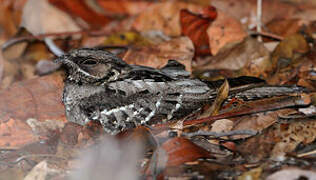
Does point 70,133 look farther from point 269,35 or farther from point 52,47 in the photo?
point 269,35

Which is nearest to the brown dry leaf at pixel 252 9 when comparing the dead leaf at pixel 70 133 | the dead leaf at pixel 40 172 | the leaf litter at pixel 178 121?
the leaf litter at pixel 178 121

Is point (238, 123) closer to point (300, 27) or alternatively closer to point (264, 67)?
point (264, 67)

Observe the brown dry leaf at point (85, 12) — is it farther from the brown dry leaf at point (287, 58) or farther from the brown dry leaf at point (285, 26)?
the brown dry leaf at point (287, 58)

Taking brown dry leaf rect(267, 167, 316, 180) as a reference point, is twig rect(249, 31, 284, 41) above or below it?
above

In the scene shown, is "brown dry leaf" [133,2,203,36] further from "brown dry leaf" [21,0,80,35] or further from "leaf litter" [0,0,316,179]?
"brown dry leaf" [21,0,80,35]

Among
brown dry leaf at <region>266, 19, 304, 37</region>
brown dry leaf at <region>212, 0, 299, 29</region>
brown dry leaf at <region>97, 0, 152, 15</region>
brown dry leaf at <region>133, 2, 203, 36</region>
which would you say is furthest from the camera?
brown dry leaf at <region>97, 0, 152, 15</region>

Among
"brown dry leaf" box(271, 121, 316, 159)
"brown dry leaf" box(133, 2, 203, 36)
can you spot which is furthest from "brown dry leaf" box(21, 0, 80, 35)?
"brown dry leaf" box(271, 121, 316, 159)
